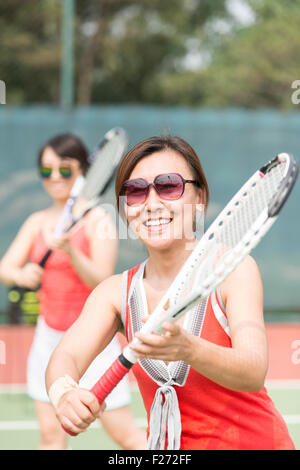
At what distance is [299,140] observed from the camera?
8406 millimetres

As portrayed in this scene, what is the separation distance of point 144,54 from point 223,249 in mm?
24037

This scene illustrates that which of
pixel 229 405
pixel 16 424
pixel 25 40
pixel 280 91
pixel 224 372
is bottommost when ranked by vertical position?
pixel 16 424

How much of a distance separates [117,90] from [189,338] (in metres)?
25.0

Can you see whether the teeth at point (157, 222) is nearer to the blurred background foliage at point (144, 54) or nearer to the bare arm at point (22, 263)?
the bare arm at point (22, 263)

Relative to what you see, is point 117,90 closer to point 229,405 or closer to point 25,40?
point 25,40

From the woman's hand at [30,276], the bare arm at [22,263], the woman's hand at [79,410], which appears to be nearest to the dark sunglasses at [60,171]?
the bare arm at [22,263]

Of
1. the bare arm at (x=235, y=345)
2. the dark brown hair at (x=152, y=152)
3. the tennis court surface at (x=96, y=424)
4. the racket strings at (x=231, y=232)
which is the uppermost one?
the dark brown hair at (x=152, y=152)

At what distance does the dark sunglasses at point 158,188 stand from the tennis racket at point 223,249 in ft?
0.49

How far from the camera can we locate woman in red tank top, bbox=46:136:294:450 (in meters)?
1.95

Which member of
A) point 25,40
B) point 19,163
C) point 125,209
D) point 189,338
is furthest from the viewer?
point 25,40

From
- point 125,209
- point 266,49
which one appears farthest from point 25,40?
point 125,209

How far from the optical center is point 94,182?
411cm

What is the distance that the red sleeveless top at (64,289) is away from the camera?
3.85 metres

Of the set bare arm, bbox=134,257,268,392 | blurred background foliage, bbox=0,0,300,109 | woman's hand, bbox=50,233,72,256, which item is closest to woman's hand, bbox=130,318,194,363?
bare arm, bbox=134,257,268,392
